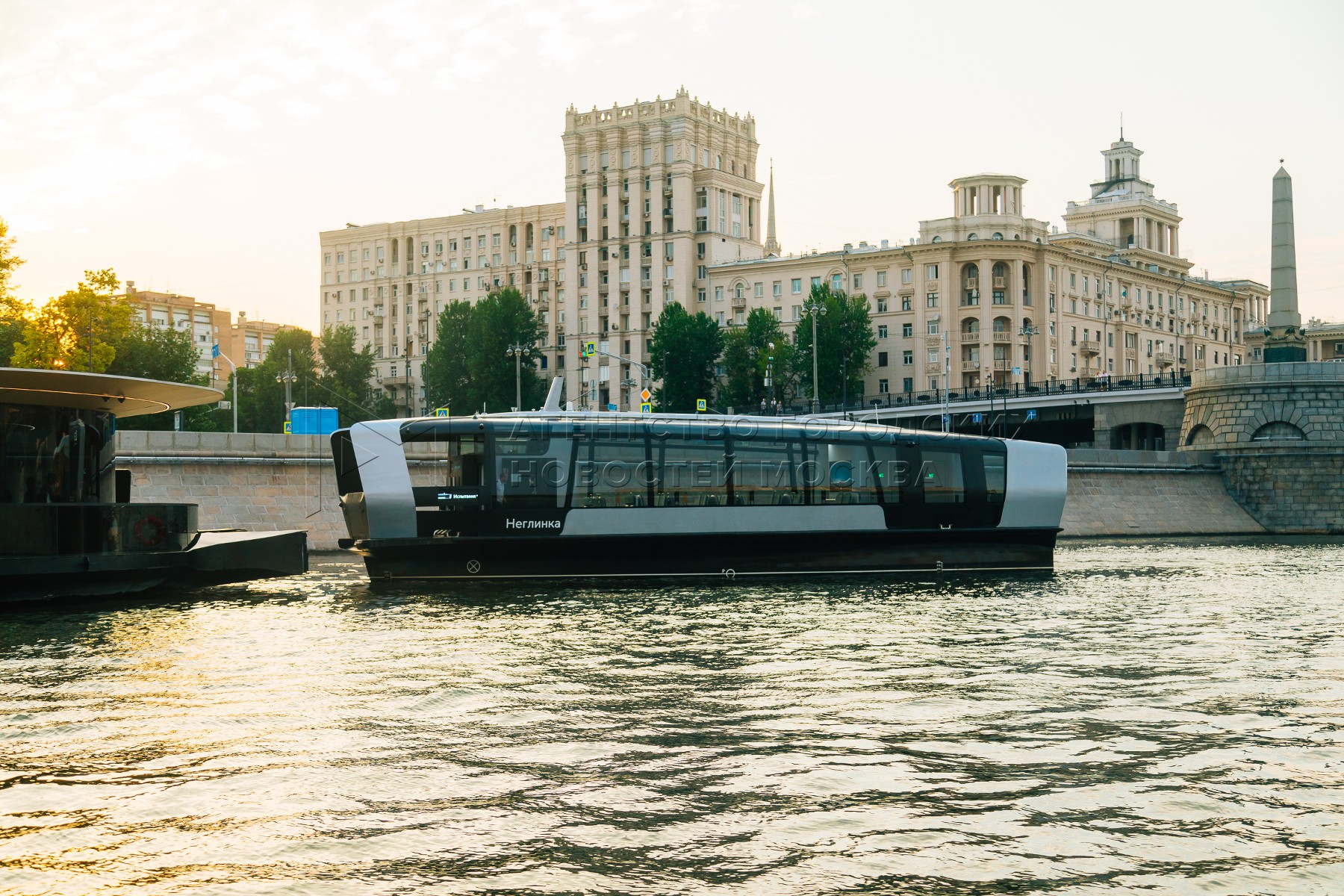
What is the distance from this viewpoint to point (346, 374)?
5153 inches

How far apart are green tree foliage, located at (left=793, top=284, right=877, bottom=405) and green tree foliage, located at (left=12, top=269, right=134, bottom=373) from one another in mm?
54109

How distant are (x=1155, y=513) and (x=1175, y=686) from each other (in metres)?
44.5

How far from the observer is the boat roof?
19266mm

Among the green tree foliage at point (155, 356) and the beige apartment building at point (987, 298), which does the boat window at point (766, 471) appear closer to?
the green tree foliage at point (155, 356)

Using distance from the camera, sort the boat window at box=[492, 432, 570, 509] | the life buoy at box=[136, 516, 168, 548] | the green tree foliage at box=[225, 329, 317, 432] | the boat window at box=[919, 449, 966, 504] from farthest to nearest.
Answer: the green tree foliage at box=[225, 329, 317, 432] < the boat window at box=[919, 449, 966, 504] < the boat window at box=[492, 432, 570, 509] < the life buoy at box=[136, 516, 168, 548]

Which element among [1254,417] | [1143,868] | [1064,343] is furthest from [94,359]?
[1064,343]

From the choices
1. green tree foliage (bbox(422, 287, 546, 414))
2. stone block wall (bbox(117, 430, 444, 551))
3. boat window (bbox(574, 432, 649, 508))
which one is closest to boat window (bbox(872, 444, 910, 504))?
boat window (bbox(574, 432, 649, 508))

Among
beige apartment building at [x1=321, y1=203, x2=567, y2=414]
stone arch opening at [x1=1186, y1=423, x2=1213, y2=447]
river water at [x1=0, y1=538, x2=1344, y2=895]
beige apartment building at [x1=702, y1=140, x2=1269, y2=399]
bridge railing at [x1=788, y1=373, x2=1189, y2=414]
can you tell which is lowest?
river water at [x1=0, y1=538, x2=1344, y2=895]

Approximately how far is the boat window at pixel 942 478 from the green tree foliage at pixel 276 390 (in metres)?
107

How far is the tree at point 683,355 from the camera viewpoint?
109 metres

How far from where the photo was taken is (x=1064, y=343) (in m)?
113

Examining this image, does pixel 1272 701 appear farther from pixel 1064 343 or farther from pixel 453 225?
pixel 453 225

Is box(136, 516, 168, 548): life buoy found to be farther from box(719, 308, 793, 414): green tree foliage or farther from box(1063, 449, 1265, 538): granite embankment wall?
box(719, 308, 793, 414): green tree foliage

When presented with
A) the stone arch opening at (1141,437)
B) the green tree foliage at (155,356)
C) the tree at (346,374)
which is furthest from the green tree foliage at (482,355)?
the stone arch opening at (1141,437)
